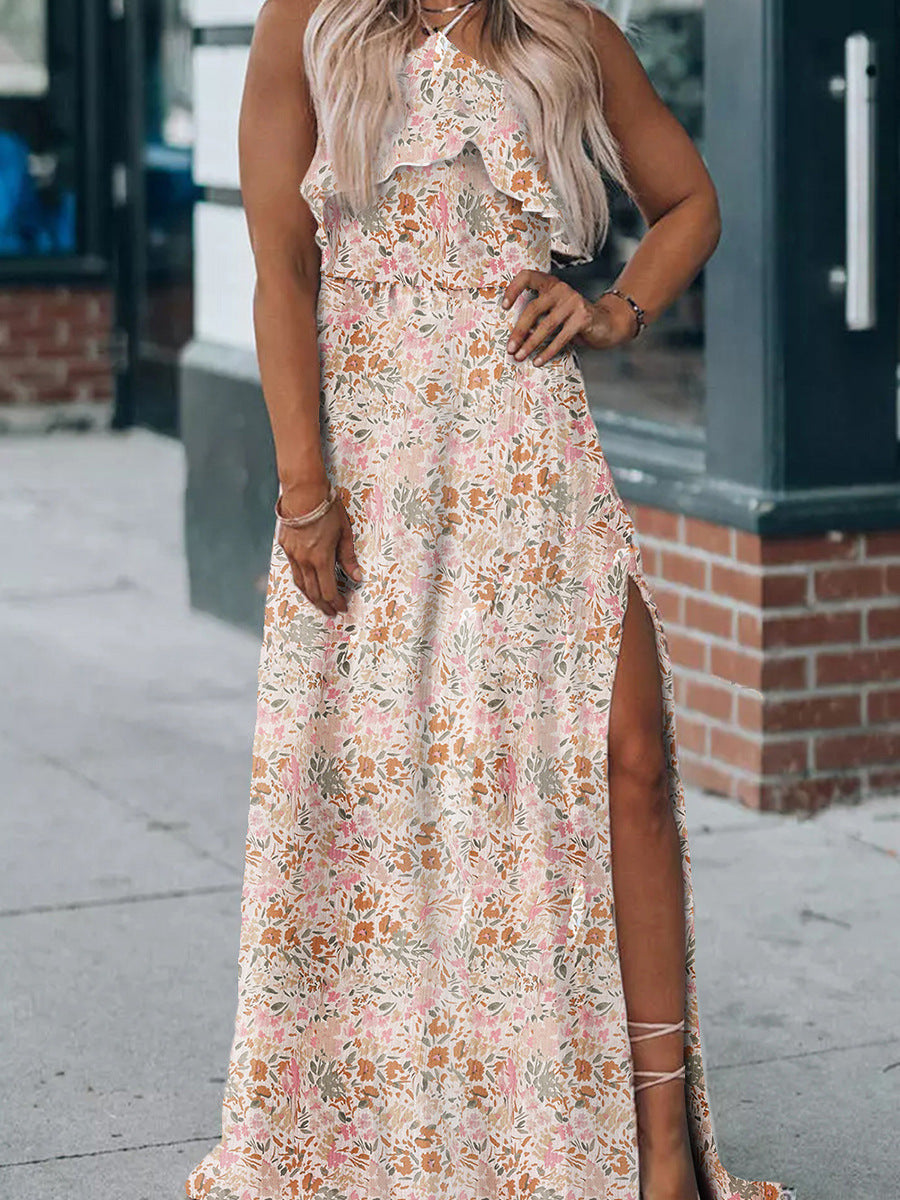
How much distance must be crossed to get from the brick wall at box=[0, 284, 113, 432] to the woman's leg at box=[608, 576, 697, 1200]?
9712 millimetres

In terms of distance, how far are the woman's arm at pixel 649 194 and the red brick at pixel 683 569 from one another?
2.44m

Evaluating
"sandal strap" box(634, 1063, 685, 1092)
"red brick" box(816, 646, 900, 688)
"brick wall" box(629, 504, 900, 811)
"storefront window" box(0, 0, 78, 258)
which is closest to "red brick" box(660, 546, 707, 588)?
"brick wall" box(629, 504, 900, 811)

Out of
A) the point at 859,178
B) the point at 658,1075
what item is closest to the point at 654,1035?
the point at 658,1075

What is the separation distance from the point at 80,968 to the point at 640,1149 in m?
1.73

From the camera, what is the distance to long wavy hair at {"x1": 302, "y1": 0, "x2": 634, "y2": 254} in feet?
10.6

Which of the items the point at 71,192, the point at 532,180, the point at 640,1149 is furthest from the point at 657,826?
the point at 71,192

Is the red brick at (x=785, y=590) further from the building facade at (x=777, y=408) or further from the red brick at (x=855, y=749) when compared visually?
the red brick at (x=855, y=749)

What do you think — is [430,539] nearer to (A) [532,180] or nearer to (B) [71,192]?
(A) [532,180]

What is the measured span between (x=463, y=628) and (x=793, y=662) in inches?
98.5

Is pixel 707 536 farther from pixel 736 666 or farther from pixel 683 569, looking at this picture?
pixel 736 666

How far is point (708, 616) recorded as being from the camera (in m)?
5.91

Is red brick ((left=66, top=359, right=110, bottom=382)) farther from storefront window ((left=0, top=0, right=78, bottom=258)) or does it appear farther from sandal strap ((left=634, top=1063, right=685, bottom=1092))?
sandal strap ((left=634, top=1063, right=685, bottom=1092))

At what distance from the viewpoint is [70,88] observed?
1288 cm

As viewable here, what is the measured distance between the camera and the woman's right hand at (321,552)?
11.0 ft
